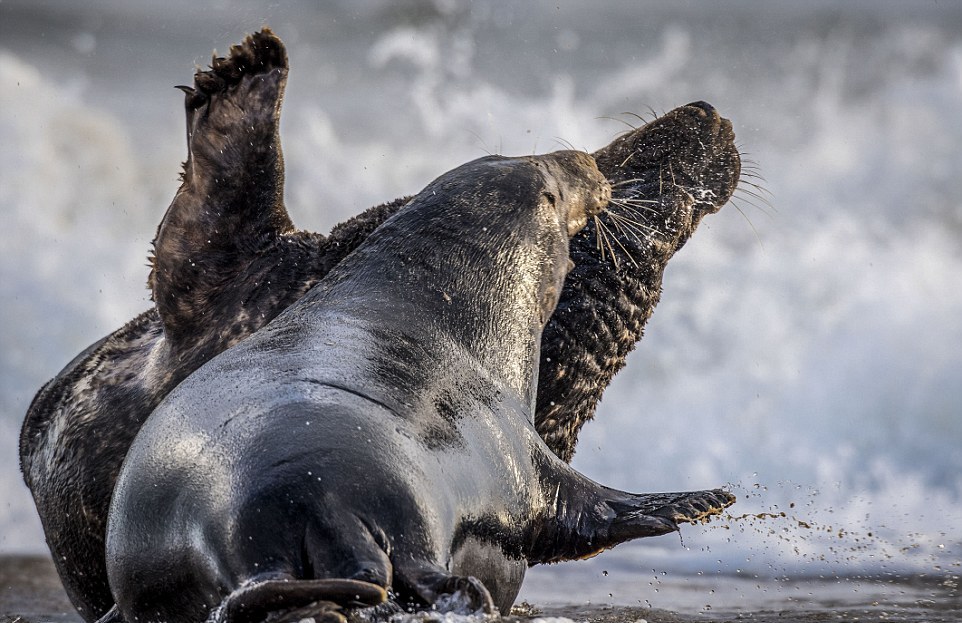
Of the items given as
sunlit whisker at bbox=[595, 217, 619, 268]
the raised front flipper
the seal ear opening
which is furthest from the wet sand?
the seal ear opening

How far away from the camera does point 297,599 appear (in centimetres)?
371

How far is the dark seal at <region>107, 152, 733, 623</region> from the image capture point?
412 centimetres

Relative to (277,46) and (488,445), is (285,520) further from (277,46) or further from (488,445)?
(277,46)

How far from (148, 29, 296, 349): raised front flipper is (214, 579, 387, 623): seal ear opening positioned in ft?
11.9

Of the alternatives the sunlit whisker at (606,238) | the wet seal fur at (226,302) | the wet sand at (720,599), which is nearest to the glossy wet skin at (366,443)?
the sunlit whisker at (606,238)

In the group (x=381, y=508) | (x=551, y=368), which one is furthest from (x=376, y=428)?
(x=551, y=368)

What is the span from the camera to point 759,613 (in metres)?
8.45

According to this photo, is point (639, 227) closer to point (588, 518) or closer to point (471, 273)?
point (471, 273)

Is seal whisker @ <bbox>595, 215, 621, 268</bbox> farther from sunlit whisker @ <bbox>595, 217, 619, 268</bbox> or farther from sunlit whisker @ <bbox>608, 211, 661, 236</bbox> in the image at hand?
sunlit whisker @ <bbox>608, 211, 661, 236</bbox>

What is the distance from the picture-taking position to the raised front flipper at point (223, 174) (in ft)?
23.9

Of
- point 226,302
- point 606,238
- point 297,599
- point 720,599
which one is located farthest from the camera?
point 720,599

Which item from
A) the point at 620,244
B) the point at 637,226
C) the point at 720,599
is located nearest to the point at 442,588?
the point at 620,244

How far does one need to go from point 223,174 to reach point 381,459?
3451mm

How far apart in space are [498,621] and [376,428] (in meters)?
0.81
